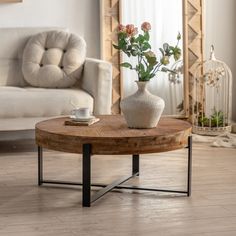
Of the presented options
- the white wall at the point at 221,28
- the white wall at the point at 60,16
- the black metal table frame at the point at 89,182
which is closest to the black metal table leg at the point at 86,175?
the black metal table frame at the point at 89,182

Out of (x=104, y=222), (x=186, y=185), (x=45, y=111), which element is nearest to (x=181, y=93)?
(x=45, y=111)

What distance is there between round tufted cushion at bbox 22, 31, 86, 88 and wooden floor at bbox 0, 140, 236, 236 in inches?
23.0

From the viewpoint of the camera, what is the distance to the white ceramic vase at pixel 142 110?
8.96ft

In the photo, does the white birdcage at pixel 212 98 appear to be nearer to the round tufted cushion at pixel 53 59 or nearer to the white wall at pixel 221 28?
the white wall at pixel 221 28

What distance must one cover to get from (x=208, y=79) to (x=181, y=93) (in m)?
0.26

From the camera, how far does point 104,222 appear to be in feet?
7.90

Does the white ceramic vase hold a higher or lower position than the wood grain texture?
lower

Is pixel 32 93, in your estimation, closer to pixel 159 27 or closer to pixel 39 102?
pixel 39 102

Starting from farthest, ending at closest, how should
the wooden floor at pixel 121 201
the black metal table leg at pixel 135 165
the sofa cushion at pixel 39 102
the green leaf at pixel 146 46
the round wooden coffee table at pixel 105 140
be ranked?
the sofa cushion at pixel 39 102, the black metal table leg at pixel 135 165, the green leaf at pixel 146 46, the round wooden coffee table at pixel 105 140, the wooden floor at pixel 121 201

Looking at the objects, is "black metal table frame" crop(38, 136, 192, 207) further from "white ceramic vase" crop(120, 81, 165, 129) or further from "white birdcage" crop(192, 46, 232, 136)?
"white birdcage" crop(192, 46, 232, 136)

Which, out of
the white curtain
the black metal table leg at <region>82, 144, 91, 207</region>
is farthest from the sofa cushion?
the black metal table leg at <region>82, 144, 91, 207</region>

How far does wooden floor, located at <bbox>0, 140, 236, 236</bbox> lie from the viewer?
91.9 inches

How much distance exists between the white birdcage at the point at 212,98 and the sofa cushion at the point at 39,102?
1.18 m

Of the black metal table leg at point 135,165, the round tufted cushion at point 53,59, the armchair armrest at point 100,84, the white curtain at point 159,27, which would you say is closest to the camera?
the black metal table leg at point 135,165
